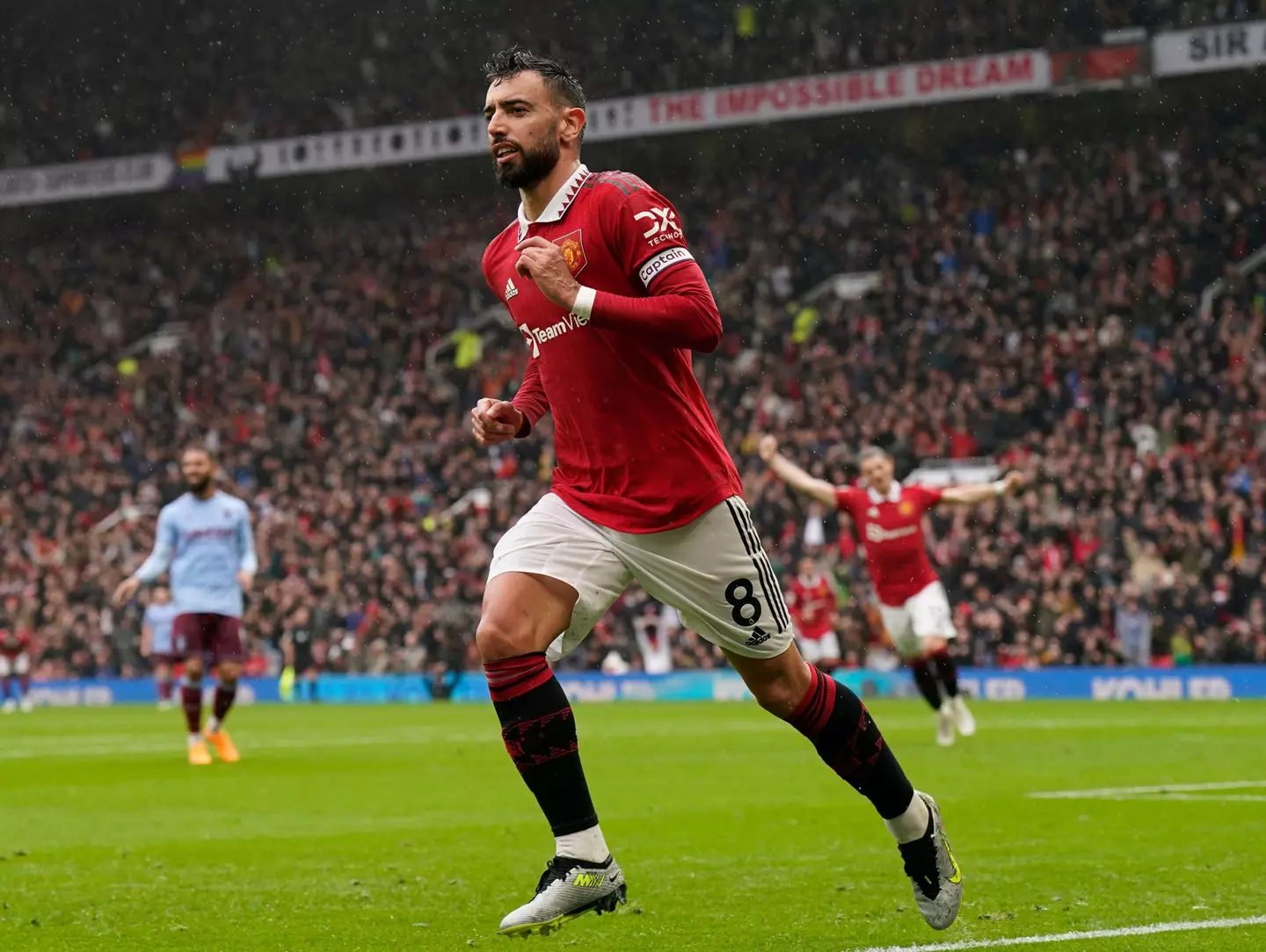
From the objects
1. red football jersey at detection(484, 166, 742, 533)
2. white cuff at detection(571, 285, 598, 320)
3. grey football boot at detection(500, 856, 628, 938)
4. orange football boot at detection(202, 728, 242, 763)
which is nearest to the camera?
grey football boot at detection(500, 856, 628, 938)

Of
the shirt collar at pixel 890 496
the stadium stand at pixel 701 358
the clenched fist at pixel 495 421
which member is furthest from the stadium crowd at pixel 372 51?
the clenched fist at pixel 495 421

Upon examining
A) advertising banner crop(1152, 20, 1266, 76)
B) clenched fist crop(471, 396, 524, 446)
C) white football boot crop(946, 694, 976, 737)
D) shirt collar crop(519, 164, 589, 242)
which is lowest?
white football boot crop(946, 694, 976, 737)

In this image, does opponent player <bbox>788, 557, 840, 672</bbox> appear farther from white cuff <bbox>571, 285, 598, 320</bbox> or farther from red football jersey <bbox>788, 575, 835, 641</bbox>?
white cuff <bbox>571, 285, 598, 320</bbox>

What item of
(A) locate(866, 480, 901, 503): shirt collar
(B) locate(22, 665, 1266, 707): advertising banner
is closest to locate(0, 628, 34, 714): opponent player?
(B) locate(22, 665, 1266, 707): advertising banner

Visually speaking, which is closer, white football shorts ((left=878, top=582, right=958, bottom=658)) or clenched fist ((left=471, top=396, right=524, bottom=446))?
clenched fist ((left=471, top=396, right=524, bottom=446))

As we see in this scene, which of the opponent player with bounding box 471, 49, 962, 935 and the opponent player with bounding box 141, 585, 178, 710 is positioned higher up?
the opponent player with bounding box 471, 49, 962, 935

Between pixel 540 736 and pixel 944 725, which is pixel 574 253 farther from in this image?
pixel 944 725

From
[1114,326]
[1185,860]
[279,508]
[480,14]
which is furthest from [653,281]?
[480,14]

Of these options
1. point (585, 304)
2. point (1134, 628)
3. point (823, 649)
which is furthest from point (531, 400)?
point (1134, 628)

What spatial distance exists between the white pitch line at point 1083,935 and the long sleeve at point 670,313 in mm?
1850

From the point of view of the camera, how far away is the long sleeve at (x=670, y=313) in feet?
16.6

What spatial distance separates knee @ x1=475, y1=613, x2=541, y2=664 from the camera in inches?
206

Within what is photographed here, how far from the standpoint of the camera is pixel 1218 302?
3002 cm

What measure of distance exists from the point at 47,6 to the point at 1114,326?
23.6 meters
